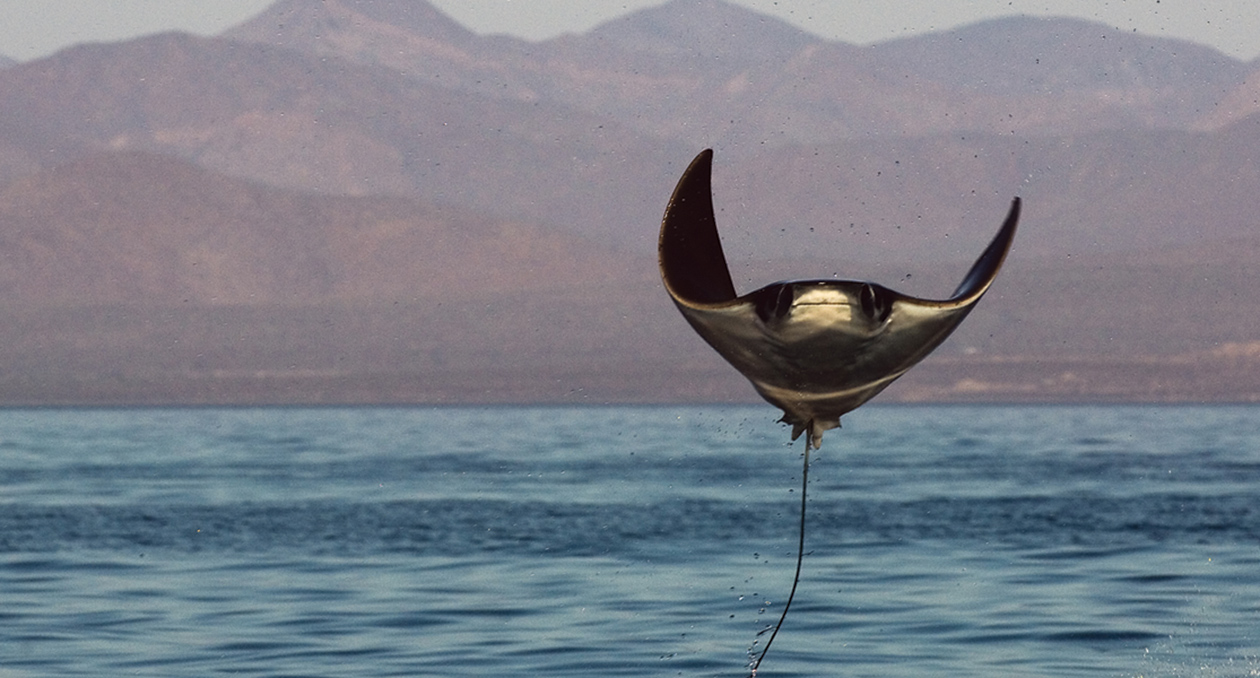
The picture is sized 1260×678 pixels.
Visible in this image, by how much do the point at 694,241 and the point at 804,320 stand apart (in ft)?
5.57

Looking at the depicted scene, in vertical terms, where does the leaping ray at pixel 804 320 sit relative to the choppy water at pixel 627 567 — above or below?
above

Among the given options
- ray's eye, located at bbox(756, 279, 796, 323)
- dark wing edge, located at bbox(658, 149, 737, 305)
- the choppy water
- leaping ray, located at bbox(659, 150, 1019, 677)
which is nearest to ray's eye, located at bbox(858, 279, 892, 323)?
leaping ray, located at bbox(659, 150, 1019, 677)

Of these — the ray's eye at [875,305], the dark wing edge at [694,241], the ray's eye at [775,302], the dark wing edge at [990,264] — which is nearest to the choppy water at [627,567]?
the dark wing edge at [990,264]

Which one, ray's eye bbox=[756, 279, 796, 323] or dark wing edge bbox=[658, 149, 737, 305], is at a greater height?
dark wing edge bbox=[658, 149, 737, 305]

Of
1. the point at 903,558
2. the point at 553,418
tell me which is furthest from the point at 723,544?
the point at 553,418

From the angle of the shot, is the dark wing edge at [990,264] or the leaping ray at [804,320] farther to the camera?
the dark wing edge at [990,264]

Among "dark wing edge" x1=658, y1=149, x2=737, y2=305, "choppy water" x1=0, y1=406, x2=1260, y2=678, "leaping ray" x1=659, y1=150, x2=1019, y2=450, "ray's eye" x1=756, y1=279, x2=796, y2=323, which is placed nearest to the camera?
"ray's eye" x1=756, y1=279, x2=796, y2=323

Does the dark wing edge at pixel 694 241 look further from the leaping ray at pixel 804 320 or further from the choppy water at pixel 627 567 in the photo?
the choppy water at pixel 627 567

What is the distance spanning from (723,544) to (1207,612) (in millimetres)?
13334

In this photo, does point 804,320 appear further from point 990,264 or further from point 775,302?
point 990,264

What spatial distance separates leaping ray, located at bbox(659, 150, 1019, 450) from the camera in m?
14.6

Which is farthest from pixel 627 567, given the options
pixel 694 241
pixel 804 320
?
pixel 804 320

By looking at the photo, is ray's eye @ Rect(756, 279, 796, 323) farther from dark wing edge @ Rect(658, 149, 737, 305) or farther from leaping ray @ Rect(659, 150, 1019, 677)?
dark wing edge @ Rect(658, 149, 737, 305)

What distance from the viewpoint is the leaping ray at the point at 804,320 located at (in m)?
14.6
